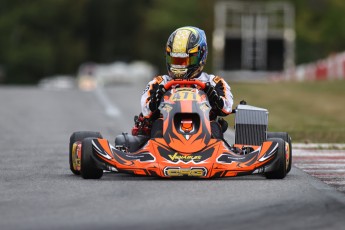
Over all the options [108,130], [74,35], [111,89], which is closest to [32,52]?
[74,35]

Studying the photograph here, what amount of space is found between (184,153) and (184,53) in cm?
140

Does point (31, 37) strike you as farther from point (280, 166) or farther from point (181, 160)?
point (181, 160)

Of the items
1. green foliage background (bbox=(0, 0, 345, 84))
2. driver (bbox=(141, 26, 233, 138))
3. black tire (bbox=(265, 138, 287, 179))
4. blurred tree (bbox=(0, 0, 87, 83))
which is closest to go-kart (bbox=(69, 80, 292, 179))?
black tire (bbox=(265, 138, 287, 179))

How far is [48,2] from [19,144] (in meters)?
91.2

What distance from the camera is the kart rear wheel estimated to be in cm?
1316

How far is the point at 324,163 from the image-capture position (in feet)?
51.5

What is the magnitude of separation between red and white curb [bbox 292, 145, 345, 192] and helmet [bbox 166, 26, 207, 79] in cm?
164

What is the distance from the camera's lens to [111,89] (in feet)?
126

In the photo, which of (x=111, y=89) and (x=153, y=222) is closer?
(x=153, y=222)

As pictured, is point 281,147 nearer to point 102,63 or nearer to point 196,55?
point 196,55

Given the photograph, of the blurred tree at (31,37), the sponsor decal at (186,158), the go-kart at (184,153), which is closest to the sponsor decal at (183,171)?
the go-kart at (184,153)

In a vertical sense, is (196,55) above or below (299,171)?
above

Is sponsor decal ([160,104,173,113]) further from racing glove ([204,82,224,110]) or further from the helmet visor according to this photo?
the helmet visor

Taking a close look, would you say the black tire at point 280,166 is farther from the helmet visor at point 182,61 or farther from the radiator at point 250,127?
the helmet visor at point 182,61
